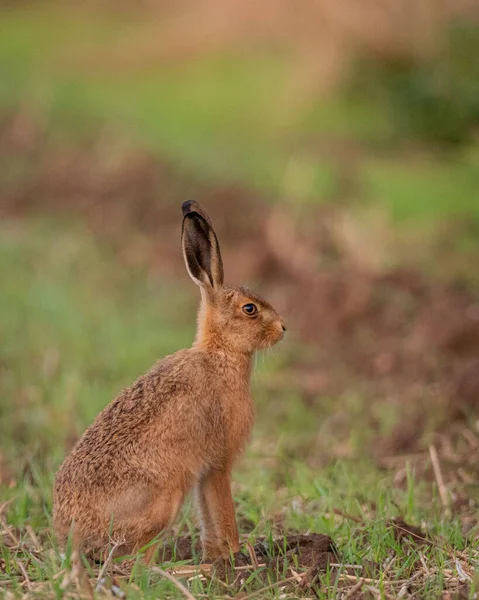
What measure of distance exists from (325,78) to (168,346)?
37.6ft

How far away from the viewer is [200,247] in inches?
220

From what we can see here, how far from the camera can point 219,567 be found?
487 centimetres

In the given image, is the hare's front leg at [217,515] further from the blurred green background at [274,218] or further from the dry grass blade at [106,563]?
the blurred green background at [274,218]

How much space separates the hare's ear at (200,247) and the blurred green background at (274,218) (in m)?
1.22

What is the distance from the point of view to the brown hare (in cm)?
491

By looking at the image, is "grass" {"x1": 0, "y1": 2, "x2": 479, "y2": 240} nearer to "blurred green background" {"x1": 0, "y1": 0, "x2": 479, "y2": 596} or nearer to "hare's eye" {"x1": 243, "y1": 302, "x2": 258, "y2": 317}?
"blurred green background" {"x1": 0, "y1": 0, "x2": 479, "y2": 596}

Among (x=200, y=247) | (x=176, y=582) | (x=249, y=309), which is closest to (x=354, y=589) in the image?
(x=176, y=582)

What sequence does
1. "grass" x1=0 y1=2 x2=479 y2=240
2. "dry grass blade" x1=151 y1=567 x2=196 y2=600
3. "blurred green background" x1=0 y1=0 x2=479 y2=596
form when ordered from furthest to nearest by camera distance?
1. "grass" x1=0 y1=2 x2=479 y2=240
2. "blurred green background" x1=0 y1=0 x2=479 y2=596
3. "dry grass blade" x1=151 y1=567 x2=196 y2=600

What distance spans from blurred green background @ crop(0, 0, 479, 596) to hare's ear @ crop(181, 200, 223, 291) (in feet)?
3.99

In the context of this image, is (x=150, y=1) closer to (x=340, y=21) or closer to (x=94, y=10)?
(x=94, y=10)

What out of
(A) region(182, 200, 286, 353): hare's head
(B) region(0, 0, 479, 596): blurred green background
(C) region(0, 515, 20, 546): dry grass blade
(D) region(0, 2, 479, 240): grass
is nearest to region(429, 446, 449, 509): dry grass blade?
(B) region(0, 0, 479, 596): blurred green background

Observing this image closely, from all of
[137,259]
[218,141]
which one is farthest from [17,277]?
[218,141]

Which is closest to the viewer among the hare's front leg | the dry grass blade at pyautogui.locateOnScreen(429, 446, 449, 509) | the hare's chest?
the hare's front leg

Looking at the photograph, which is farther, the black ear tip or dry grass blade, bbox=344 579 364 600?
the black ear tip
